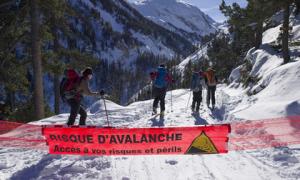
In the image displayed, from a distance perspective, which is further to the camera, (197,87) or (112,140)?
(197,87)

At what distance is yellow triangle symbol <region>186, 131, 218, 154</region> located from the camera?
27.3ft

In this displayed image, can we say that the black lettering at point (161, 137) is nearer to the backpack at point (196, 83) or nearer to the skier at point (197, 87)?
the skier at point (197, 87)

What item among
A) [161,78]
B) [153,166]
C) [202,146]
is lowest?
[153,166]

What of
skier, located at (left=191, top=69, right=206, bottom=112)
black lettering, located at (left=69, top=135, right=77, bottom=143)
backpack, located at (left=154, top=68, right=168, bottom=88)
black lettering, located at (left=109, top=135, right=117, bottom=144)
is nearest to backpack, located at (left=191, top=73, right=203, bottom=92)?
skier, located at (left=191, top=69, right=206, bottom=112)

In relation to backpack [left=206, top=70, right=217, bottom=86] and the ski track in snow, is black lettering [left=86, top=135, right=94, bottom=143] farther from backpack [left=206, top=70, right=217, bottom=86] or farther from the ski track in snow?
backpack [left=206, top=70, right=217, bottom=86]

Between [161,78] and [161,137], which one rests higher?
[161,78]

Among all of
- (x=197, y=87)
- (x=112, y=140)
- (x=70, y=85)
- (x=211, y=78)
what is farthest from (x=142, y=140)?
(x=211, y=78)

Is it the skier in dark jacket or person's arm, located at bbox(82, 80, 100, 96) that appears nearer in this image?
person's arm, located at bbox(82, 80, 100, 96)

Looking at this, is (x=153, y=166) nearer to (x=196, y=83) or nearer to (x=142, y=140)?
(x=142, y=140)

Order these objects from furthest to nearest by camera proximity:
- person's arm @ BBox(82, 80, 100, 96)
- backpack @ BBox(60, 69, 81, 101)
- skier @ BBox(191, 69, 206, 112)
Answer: skier @ BBox(191, 69, 206, 112) < backpack @ BBox(60, 69, 81, 101) < person's arm @ BBox(82, 80, 100, 96)

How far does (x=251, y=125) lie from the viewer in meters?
11.2

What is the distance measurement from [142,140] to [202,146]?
1337mm

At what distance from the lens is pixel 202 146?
8.38 metres

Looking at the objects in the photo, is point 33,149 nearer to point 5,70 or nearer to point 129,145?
point 129,145
